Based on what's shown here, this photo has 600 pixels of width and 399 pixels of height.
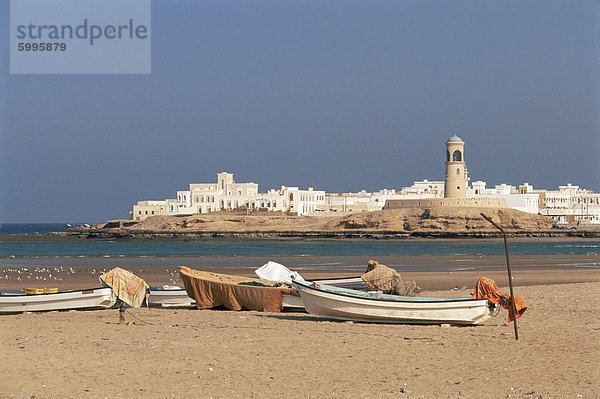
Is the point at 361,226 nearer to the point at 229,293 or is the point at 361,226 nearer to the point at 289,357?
the point at 229,293

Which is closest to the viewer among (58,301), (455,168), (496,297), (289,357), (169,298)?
(289,357)

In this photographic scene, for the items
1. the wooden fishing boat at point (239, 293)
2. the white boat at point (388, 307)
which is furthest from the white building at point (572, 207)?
the white boat at point (388, 307)

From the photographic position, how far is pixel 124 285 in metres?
17.2

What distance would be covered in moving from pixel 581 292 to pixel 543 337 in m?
8.49

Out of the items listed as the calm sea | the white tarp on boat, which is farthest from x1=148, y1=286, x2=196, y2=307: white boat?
the calm sea

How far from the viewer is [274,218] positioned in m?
116

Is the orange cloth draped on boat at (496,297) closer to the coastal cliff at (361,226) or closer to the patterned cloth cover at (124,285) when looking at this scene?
the patterned cloth cover at (124,285)

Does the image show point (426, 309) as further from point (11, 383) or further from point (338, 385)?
point (11, 383)

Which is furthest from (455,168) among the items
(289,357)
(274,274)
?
(289,357)

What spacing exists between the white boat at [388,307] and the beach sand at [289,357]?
0.21 m

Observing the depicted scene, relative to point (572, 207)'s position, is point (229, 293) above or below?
below

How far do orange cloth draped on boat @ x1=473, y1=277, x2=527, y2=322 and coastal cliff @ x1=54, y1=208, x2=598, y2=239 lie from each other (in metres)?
80.4

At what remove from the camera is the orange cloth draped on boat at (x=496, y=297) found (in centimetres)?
1481

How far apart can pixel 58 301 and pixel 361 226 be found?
3637 inches
